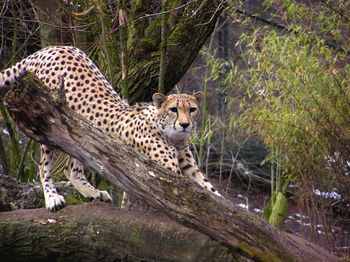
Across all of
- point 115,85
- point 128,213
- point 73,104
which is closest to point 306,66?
point 115,85

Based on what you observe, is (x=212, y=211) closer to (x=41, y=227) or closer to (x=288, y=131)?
(x=41, y=227)

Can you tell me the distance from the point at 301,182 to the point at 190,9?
8.09ft

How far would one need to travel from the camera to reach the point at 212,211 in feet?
9.80

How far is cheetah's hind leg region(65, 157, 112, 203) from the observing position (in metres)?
4.22

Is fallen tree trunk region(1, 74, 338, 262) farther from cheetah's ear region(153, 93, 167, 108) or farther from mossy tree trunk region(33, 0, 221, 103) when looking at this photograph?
mossy tree trunk region(33, 0, 221, 103)

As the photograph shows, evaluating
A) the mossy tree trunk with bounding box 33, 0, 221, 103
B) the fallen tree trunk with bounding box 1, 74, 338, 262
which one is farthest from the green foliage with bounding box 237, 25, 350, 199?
the fallen tree trunk with bounding box 1, 74, 338, 262

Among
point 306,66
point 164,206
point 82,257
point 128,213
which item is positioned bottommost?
point 82,257

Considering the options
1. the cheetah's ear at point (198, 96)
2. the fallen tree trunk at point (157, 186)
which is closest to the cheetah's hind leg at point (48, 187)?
the fallen tree trunk at point (157, 186)

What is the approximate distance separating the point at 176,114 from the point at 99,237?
3.70 ft

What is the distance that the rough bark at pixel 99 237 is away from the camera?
305 centimetres

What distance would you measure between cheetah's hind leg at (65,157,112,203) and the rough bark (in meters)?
0.69

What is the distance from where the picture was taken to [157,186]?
2.99 metres

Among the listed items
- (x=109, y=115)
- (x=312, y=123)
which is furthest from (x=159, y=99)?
(x=312, y=123)

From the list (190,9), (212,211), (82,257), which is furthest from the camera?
(190,9)
